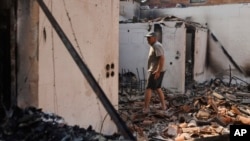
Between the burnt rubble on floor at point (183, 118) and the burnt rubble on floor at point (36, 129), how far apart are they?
209 centimetres

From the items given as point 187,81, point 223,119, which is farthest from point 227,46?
point 223,119

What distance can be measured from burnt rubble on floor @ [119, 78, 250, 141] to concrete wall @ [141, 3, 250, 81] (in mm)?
4697

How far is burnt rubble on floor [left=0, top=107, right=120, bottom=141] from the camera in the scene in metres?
3.03

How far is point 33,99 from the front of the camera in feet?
11.5

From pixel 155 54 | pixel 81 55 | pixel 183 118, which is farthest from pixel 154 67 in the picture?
pixel 81 55

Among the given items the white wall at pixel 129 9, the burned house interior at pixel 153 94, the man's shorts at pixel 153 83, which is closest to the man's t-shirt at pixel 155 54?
the man's shorts at pixel 153 83

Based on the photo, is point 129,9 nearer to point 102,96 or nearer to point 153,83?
point 153,83

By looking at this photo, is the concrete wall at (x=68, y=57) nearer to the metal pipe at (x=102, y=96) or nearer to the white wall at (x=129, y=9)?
the metal pipe at (x=102, y=96)

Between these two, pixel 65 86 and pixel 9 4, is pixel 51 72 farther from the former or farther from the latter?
pixel 9 4

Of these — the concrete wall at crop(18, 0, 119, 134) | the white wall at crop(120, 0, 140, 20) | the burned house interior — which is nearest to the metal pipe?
the burned house interior

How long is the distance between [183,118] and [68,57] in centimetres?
334

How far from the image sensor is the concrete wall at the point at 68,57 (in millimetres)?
3467

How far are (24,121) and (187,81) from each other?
30.7ft

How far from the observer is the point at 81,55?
435 cm
